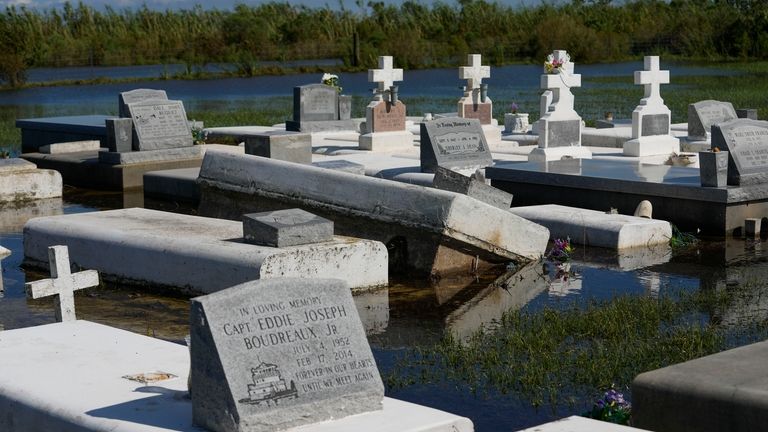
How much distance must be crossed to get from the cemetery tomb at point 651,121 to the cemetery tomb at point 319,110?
6489 millimetres

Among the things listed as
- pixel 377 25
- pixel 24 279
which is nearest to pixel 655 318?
pixel 24 279

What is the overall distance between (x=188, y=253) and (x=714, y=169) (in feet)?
18.0

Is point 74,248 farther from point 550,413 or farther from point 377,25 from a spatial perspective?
point 377,25

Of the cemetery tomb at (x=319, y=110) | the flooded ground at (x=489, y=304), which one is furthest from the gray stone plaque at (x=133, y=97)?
the flooded ground at (x=489, y=304)

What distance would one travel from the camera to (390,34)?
59.3m

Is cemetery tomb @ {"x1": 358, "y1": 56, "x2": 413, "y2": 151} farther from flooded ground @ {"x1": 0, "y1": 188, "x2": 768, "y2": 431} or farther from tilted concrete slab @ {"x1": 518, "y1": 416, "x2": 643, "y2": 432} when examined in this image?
tilted concrete slab @ {"x1": 518, "y1": 416, "x2": 643, "y2": 432}

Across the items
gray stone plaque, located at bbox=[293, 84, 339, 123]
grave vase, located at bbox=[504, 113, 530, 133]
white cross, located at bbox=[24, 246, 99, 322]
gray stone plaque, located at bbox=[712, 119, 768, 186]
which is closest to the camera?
white cross, located at bbox=[24, 246, 99, 322]

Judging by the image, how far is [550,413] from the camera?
21.0ft

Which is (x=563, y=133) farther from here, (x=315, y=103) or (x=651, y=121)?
(x=315, y=103)

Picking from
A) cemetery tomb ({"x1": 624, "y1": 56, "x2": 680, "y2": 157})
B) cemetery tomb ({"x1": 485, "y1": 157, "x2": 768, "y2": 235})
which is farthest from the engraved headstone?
cemetery tomb ({"x1": 485, "y1": 157, "x2": 768, "y2": 235})

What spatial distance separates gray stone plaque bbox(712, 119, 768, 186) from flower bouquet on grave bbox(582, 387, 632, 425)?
694 centimetres

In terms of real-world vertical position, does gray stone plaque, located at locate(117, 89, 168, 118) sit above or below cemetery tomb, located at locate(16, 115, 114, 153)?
above

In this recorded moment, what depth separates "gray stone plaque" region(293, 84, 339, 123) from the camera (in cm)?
2200

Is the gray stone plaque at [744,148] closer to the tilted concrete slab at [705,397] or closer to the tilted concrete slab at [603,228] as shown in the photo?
the tilted concrete slab at [603,228]
